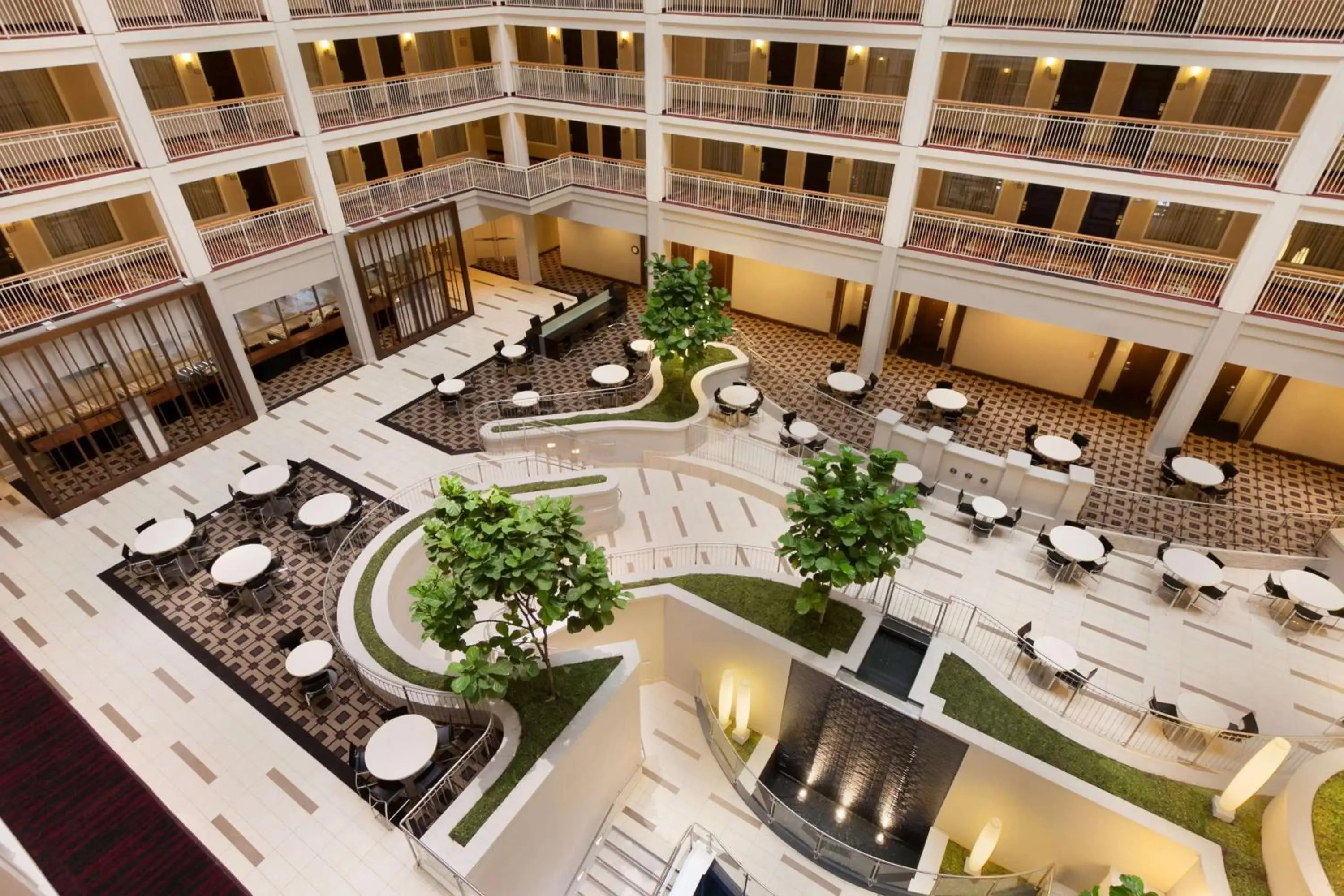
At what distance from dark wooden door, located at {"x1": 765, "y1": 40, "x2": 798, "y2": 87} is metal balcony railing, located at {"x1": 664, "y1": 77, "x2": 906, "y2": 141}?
661 mm

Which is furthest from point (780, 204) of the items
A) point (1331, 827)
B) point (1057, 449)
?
point (1331, 827)

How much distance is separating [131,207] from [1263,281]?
81.9ft

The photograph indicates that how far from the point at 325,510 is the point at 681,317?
347 inches

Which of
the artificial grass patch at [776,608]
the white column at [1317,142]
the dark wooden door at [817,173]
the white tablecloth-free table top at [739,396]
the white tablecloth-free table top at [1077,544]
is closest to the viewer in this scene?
the artificial grass patch at [776,608]

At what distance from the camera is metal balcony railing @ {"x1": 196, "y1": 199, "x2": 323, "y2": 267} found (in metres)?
15.8

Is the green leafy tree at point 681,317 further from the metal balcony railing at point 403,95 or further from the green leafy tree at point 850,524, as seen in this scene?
the metal balcony railing at point 403,95

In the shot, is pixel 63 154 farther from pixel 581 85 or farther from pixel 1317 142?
pixel 1317 142

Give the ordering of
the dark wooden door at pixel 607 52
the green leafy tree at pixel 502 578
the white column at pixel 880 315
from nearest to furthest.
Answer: the green leafy tree at pixel 502 578 < the white column at pixel 880 315 < the dark wooden door at pixel 607 52

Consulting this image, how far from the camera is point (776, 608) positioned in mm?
12078

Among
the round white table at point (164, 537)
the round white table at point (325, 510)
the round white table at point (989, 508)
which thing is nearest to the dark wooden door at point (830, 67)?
the round white table at point (989, 508)

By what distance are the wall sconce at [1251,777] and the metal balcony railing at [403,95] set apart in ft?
71.5

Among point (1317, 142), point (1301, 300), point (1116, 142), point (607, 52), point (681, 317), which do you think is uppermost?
point (607, 52)

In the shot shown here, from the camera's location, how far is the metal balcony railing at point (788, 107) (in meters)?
17.5

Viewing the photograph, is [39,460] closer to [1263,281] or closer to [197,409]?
[197,409]
